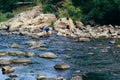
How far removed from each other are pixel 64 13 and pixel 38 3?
2073cm

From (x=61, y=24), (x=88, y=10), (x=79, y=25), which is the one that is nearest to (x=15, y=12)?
(x=88, y=10)

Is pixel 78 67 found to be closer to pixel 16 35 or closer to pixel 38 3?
pixel 16 35

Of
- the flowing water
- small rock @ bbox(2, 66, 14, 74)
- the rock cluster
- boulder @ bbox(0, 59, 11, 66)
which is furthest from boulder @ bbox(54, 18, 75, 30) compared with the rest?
small rock @ bbox(2, 66, 14, 74)

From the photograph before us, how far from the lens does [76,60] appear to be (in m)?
38.1

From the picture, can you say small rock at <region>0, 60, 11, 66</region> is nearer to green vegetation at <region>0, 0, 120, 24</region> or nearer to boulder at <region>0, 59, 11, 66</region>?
boulder at <region>0, 59, 11, 66</region>

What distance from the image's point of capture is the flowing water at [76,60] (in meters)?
32.0

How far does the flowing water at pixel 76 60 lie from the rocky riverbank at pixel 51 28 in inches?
164

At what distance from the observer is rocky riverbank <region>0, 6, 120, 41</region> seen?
190ft

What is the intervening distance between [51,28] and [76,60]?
1167 inches

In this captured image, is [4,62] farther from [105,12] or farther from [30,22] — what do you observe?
[105,12]

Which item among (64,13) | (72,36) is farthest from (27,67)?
(64,13)

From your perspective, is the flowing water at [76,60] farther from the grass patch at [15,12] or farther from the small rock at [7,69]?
the grass patch at [15,12]

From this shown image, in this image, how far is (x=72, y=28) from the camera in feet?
210

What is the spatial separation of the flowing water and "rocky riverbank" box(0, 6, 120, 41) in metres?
4.16
